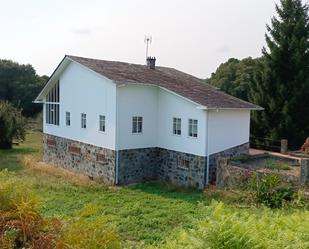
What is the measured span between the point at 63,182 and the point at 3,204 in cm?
1018

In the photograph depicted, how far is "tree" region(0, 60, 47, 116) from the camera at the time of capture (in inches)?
2072

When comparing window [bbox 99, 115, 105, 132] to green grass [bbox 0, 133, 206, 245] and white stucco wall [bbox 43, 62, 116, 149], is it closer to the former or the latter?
white stucco wall [bbox 43, 62, 116, 149]

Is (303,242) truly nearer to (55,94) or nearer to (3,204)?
(3,204)

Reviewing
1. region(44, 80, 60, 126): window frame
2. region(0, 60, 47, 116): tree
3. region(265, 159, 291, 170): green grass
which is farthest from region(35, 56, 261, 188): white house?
region(0, 60, 47, 116): tree

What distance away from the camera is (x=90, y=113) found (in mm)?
21766

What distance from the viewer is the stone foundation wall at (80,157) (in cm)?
2045

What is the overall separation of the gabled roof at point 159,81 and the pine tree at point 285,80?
7531mm

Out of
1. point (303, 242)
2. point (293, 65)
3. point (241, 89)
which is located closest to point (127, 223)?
point (303, 242)

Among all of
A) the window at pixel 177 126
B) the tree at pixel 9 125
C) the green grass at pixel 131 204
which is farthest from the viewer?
the tree at pixel 9 125

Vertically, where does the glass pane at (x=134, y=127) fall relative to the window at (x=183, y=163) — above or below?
above

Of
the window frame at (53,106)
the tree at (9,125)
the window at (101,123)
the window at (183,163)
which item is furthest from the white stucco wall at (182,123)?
the tree at (9,125)

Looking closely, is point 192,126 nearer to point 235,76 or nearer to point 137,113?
point 137,113

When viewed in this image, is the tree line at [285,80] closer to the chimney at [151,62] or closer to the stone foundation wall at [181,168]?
the chimney at [151,62]

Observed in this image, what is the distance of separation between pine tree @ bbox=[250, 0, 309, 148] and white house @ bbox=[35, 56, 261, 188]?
7.71m
